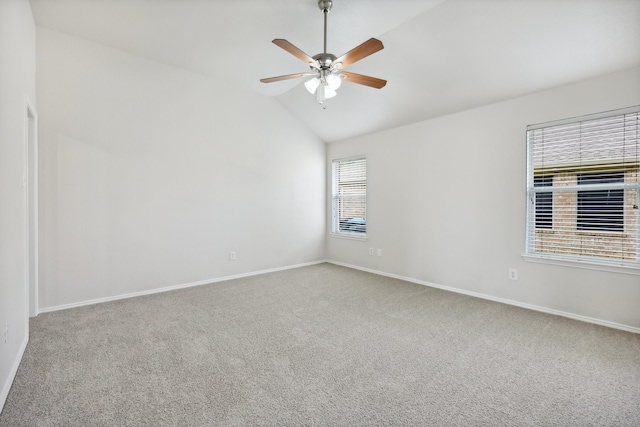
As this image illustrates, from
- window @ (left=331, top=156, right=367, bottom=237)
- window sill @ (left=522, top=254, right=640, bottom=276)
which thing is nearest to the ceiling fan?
window sill @ (left=522, top=254, right=640, bottom=276)

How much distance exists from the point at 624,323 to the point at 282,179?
14.7 ft

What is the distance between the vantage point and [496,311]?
329 centimetres

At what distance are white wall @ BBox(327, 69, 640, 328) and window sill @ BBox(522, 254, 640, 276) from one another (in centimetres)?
5

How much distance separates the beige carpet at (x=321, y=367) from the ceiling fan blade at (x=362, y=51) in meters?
2.28

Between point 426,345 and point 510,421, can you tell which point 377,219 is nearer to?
point 426,345

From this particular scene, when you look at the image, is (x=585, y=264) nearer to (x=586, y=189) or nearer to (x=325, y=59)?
(x=586, y=189)

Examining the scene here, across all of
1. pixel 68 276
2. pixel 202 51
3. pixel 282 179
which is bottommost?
pixel 68 276

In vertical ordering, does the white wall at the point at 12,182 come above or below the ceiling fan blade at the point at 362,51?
below

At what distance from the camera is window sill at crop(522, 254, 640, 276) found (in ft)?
9.09

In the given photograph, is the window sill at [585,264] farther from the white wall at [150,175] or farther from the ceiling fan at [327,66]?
the white wall at [150,175]

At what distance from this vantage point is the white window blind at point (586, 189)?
2.82m

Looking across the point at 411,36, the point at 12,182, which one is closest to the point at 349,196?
the point at 411,36

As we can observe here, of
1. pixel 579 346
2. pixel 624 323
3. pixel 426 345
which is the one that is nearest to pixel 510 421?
pixel 426 345

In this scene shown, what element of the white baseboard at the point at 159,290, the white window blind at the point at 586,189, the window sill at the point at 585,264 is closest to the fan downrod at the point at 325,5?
the white window blind at the point at 586,189
